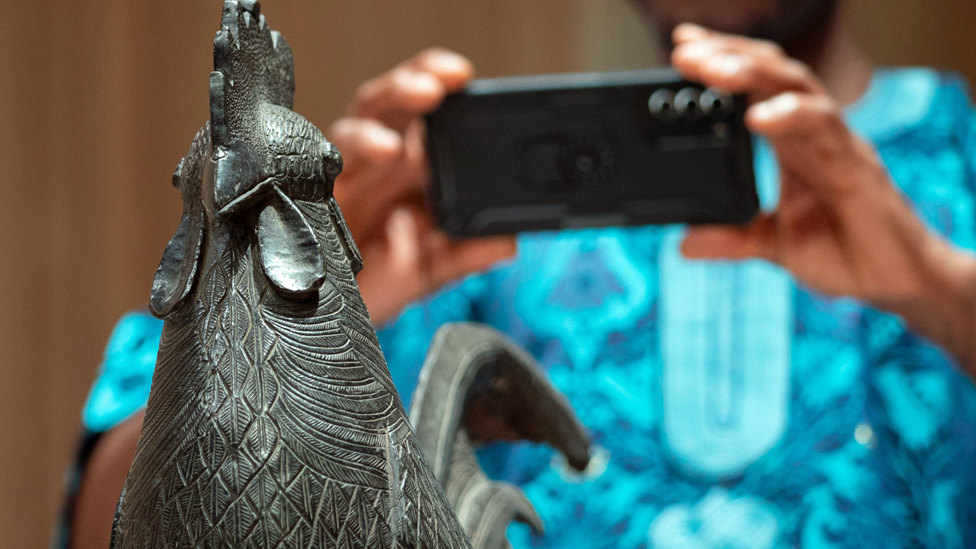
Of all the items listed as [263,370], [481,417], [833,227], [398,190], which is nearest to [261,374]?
[263,370]

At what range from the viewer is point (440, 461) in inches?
14.8

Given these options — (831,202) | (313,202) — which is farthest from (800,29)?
(313,202)

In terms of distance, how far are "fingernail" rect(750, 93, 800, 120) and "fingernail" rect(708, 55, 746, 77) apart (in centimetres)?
4

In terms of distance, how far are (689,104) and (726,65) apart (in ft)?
0.13

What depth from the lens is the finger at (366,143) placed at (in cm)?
73

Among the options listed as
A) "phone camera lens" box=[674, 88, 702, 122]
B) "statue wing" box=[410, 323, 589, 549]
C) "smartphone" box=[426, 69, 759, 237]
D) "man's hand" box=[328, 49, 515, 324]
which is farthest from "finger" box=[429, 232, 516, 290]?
"statue wing" box=[410, 323, 589, 549]

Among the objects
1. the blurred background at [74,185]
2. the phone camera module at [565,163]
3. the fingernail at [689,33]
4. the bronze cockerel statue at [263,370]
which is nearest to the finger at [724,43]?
the fingernail at [689,33]

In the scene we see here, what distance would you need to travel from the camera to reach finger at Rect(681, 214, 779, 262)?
82 centimetres

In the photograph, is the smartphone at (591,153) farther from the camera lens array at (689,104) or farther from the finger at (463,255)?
the finger at (463,255)

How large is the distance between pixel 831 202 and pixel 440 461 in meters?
0.55

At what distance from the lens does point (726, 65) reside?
0.67 m

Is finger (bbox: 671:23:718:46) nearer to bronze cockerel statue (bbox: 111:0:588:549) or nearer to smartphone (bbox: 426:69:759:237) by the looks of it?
smartphone (bbox: 426:69:759:237)

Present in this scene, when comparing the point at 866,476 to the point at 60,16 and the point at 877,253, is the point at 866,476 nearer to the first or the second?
the point at 877,253

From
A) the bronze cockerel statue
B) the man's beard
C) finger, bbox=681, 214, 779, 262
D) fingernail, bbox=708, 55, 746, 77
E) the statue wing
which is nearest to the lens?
the bronze cockerel statue
